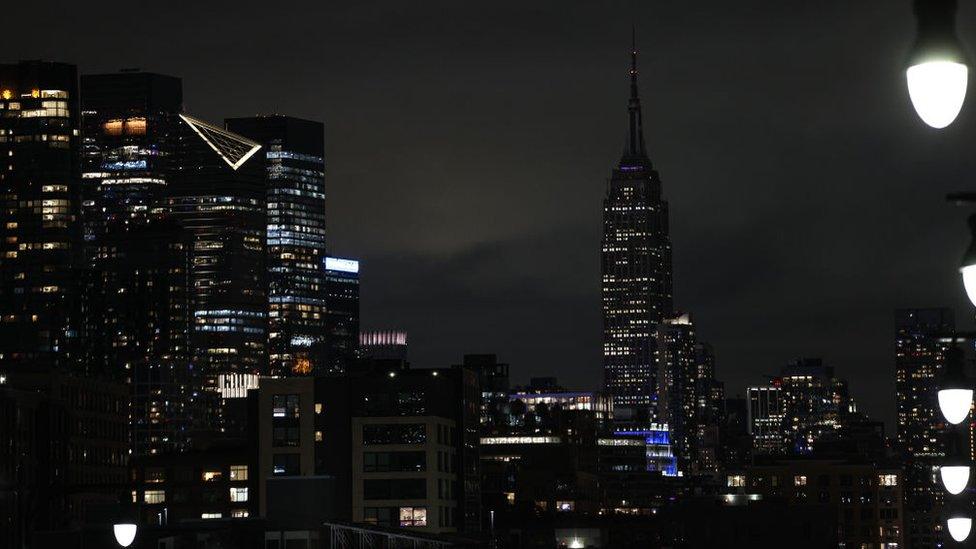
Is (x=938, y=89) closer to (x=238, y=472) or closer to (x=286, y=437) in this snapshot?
(x=286, y=437)

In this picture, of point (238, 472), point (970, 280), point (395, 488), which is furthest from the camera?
point (238, 472)

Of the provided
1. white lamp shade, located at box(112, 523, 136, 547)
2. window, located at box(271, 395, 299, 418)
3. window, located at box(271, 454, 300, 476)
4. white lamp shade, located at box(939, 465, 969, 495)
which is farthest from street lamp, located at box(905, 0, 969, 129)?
window, located at box(271, 395, 299, 418)

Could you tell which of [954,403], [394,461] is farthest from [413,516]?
[954,403]

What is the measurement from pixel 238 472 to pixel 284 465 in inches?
900

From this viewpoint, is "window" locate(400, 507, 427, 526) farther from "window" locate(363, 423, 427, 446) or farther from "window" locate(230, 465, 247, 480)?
"window" locate(230, 465, 247, 480)

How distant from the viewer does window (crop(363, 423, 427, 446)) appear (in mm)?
173750

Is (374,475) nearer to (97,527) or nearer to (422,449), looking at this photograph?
(422,449)

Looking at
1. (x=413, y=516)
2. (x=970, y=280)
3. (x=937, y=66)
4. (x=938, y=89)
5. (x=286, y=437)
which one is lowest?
(x=413, y=516)

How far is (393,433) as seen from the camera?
174875 millimetres

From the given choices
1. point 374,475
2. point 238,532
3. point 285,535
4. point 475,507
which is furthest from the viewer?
point 475,507

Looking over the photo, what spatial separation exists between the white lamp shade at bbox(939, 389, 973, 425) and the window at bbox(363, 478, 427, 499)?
15151cm

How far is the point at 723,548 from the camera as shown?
19350 centimetres

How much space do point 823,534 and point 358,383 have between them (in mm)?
49617

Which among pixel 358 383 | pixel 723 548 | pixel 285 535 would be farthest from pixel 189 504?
pixel 285 535
